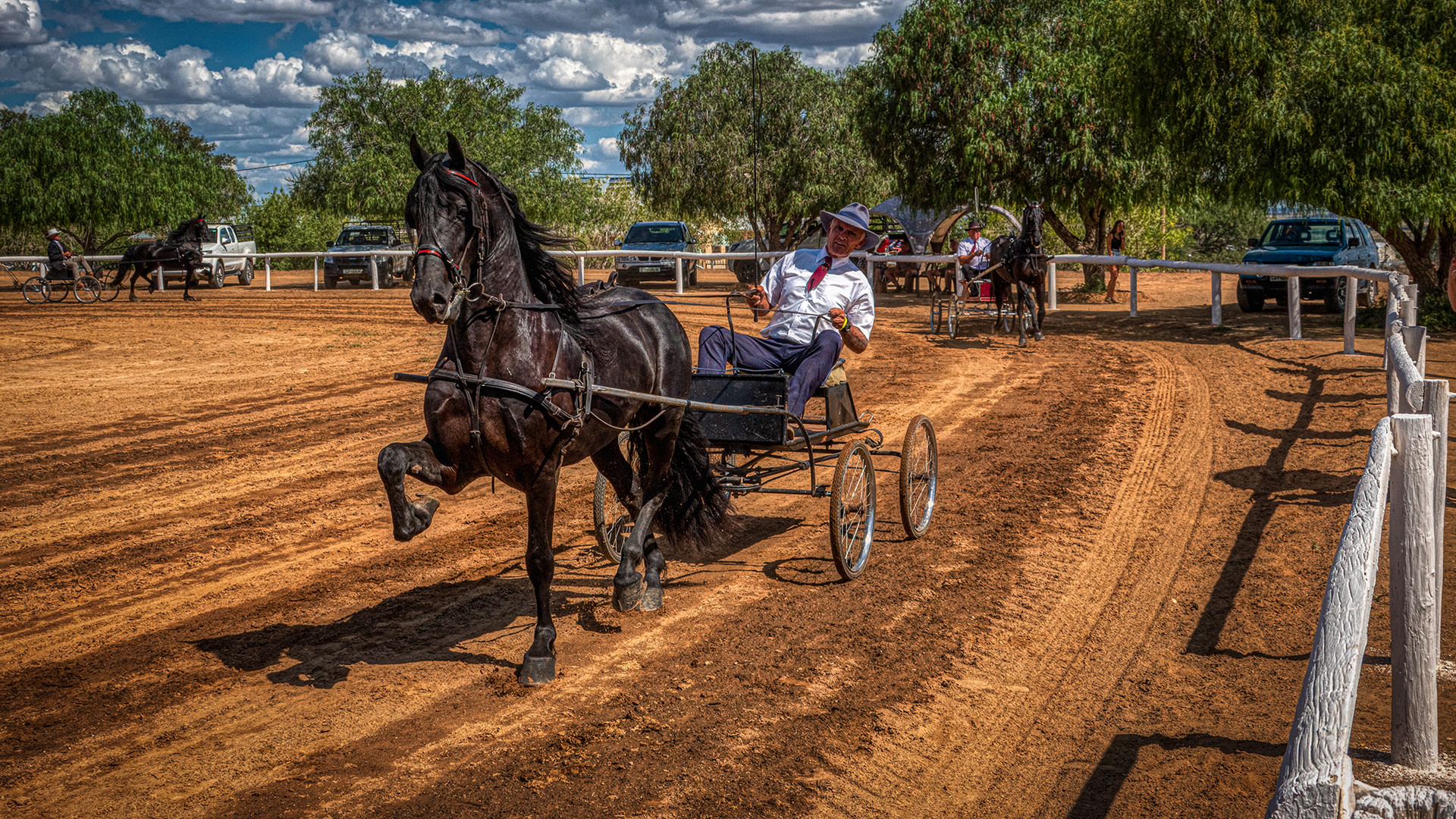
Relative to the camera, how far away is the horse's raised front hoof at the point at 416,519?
4.83 m

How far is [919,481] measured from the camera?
26.1 ft

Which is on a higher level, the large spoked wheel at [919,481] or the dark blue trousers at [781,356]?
the dark blue trousers at [781,356]

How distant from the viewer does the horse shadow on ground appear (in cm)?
541

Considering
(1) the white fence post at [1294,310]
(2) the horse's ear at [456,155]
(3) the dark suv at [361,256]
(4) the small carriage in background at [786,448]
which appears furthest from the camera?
(3) the dark suv at [361,256]

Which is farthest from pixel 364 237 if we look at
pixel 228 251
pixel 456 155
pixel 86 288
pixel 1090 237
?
pixel 456 155

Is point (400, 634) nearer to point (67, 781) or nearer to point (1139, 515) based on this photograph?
point (67, 781)

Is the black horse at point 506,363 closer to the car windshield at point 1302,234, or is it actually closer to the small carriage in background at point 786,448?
the small carriage in background at point 786,448

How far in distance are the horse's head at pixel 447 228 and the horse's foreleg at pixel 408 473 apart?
605 millimetres

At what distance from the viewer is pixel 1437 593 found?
4.17 m

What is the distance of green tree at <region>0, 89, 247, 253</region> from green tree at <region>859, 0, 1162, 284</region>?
2828 cm

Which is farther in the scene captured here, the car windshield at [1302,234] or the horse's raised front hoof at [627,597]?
the car windshield at [1302,234]

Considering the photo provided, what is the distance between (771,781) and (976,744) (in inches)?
37.3

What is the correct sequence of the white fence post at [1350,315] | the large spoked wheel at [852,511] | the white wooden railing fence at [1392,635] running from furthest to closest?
1. the white fence post at [1350,315]
2. the large spoked wheel at [852,511]
3. the white wooden railing fence at [1392,635]

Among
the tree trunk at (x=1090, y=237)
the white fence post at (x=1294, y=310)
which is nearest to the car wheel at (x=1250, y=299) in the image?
the white fence post at (x=1294, y=310)
